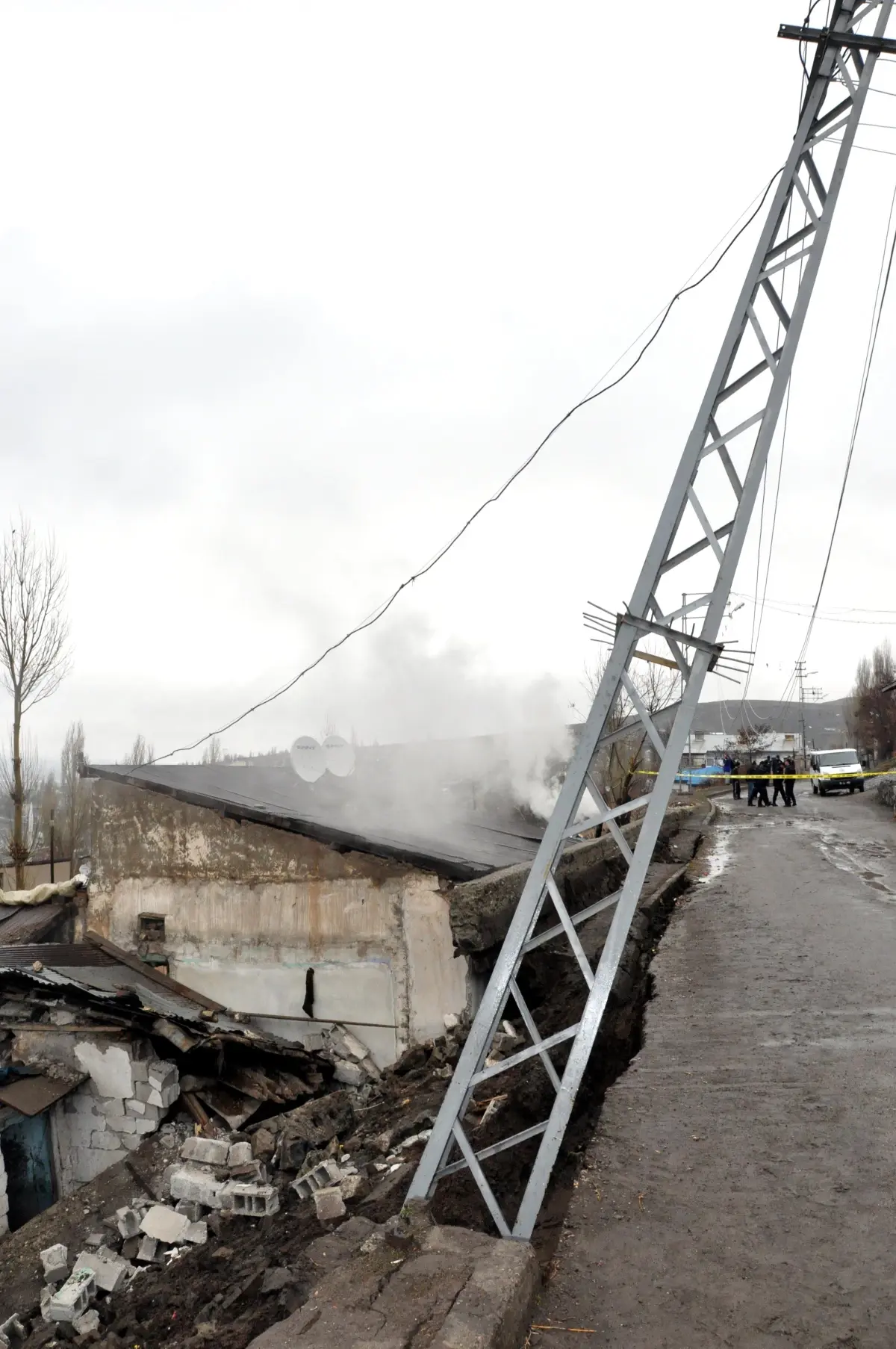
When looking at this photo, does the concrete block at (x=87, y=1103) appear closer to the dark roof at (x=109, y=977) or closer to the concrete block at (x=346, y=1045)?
the dark roof at (x=109, y=977)

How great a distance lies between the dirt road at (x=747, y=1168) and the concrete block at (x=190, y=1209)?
13.2 feet

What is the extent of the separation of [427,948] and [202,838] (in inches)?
152

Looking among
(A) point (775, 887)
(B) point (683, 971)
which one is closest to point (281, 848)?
(B) point (683, 971)

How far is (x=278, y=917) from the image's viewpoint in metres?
10.7

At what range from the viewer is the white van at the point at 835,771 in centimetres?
3212

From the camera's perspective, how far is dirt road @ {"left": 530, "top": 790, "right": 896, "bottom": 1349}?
8.91 ft

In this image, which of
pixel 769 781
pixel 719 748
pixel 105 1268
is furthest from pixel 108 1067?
pixel 719 748

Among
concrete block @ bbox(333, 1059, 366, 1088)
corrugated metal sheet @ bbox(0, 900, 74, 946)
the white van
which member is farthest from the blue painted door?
the white van

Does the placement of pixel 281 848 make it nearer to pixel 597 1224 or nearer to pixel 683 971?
pixel 683 971

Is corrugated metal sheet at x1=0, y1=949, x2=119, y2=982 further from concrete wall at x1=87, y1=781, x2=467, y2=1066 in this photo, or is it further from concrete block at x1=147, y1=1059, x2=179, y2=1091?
concrete block at x1=147, y1=1059, x2=179, y2=1091

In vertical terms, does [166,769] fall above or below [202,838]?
above

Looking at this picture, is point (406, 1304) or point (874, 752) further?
point (874, 752)

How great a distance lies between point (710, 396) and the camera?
3.93 m

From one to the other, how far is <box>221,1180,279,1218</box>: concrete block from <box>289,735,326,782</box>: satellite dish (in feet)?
25.5
